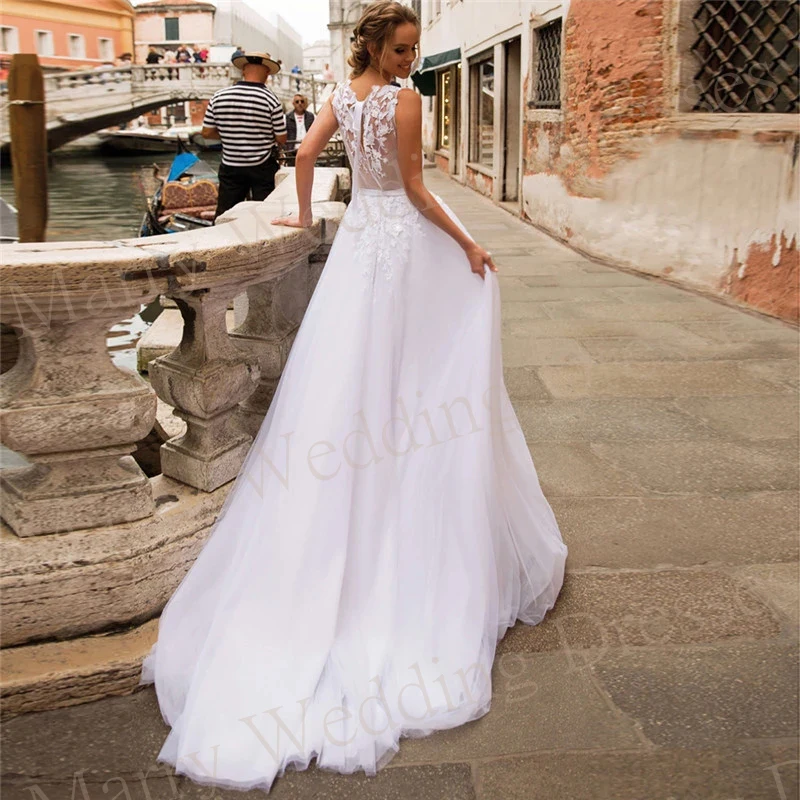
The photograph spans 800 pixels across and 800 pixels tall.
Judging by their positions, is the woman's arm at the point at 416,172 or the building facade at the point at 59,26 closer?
the woman's arm at the point at 416,172

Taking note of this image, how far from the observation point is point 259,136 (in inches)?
236

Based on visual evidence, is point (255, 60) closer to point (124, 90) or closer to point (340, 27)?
point (124, 90)

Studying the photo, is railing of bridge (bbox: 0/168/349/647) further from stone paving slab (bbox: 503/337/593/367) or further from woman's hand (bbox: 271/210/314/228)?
stone paving slab (bbox: 503/337/593/367)

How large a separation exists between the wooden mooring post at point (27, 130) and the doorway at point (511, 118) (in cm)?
1037

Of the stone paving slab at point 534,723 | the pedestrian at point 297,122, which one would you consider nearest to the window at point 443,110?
the pedestrian at point 297,122

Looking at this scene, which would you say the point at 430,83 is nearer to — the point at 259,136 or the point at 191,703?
the point at 259,136

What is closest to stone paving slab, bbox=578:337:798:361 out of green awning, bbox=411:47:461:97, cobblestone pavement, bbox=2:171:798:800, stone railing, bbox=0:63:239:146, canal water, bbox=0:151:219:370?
cobblestone pavement, bbox=2:171:798:800

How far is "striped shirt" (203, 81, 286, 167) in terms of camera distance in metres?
5.89

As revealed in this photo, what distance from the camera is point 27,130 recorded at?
2.57 metres

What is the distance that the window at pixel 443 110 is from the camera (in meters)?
20.5

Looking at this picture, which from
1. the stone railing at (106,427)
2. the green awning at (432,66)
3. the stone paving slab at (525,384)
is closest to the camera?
the stone railing at (106,427)

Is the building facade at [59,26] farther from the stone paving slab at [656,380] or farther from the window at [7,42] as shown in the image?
the stone paving slab at [656,380]

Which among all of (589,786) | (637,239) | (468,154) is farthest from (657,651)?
(468,154)

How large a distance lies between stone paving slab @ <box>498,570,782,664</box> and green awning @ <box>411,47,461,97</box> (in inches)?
599
